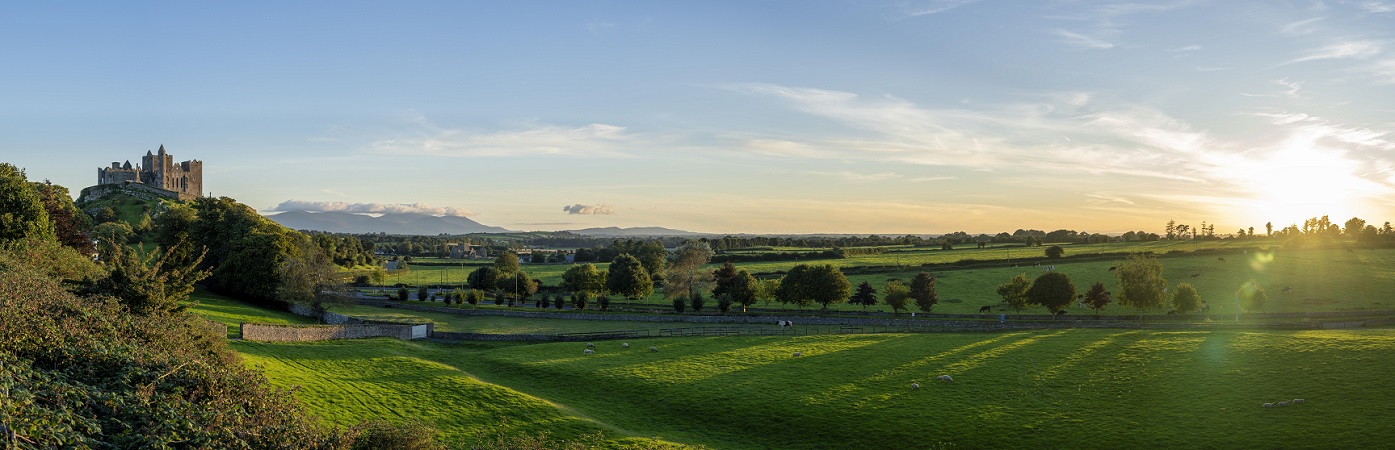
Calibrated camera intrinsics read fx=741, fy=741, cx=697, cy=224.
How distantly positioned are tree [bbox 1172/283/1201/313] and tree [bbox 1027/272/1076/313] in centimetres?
961

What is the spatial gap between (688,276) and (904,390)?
64723 millimetres

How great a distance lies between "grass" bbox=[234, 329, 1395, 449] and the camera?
32875mm

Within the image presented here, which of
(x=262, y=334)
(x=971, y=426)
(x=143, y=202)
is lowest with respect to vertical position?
(x=971, y=426)

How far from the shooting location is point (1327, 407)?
1331 inches

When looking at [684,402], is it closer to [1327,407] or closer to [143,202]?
[1327,407]

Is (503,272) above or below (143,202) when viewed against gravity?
below

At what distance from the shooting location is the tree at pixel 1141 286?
74.8 meters

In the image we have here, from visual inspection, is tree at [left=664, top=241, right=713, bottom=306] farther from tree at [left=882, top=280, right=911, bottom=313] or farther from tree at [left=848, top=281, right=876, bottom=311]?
tree at [left=882, top=280, right=911, bottom=313]

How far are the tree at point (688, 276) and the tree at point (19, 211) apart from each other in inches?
2396

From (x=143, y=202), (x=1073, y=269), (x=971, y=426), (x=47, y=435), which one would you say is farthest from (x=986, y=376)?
(x=143, y=202)

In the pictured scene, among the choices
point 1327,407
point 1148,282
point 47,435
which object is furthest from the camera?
point 1148,282

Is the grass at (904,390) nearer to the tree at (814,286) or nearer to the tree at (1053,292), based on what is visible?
the tree at (1053,292)

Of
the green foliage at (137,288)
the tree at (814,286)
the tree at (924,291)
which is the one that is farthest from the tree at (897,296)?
the green foliage at (137,288)

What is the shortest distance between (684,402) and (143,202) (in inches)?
6301
